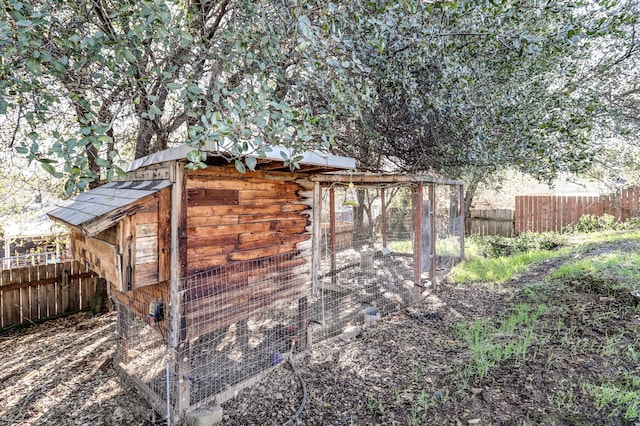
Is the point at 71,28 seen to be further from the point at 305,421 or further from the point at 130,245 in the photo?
the point at 305,421

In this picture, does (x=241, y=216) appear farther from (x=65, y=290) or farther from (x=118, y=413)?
(x=65, y=290)

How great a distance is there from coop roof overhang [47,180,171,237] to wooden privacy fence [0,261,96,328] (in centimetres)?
339

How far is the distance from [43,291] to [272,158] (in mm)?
5725

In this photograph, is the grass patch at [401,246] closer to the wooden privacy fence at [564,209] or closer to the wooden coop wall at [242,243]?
the wooden privacy fence at [564,209]

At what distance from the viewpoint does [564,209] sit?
Result: 11086 millimetres

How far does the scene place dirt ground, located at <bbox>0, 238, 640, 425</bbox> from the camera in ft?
9.11

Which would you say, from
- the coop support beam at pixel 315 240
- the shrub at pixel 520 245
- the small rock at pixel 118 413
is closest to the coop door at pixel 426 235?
the coop support beam at pixel 315 240

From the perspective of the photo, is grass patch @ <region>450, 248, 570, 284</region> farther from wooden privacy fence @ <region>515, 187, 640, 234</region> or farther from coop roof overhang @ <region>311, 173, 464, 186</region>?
wooden privacy fence @ <region>515, 187, 640, 234</region>

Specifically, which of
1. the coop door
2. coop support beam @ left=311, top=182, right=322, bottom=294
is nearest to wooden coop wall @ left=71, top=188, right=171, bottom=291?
coop support beam @ left=311, top=182, right=322, bottom=294

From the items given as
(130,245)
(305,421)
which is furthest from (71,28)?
(305,421)

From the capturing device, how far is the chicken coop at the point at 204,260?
8.79ft

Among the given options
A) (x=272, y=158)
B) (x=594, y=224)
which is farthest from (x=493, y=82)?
(x=594, y=224)

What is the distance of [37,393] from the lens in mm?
3543

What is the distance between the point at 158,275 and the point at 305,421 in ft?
6.00
